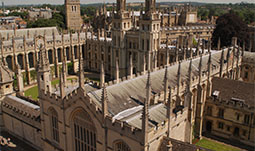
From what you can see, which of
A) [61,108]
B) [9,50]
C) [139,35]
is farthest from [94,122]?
[9,50]

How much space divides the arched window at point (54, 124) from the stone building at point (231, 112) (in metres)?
16.5

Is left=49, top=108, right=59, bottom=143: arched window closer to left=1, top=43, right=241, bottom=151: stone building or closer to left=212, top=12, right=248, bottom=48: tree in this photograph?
left=1, top=43, right=241, bottom=151: stone building

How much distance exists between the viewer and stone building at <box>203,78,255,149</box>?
25484 mm

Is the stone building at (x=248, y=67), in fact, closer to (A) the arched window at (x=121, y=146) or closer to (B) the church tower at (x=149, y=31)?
(B) the church tower at (x=149, y=31)

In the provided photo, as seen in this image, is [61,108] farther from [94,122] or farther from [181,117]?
[181,117]

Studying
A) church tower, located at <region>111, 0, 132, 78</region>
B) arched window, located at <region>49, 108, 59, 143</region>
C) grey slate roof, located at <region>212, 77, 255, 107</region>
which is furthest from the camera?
church tower, located at <region>111, 0, 132, 78</region>

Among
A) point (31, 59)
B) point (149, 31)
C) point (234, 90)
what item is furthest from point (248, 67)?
point (31, 59)

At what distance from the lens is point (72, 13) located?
293 feet

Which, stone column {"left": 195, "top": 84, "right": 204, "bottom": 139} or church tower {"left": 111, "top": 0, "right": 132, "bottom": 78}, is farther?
church tower {"left": 111, "top": 0, "right": 132, "bottom": 78}

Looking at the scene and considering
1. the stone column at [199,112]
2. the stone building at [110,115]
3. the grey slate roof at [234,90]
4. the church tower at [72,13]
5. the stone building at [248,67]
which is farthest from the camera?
the church tower at [72,13]

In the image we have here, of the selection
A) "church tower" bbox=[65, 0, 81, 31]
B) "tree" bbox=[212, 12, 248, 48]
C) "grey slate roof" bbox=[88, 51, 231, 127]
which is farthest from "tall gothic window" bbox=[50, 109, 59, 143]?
"church tower" bbox=[65, 0, 81, 31]

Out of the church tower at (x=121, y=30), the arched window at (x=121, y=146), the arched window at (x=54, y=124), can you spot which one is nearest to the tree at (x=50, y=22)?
the church tower at (x=121, y=30)

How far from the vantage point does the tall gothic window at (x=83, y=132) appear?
17.6 m

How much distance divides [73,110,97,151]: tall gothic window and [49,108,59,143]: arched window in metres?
2.65
